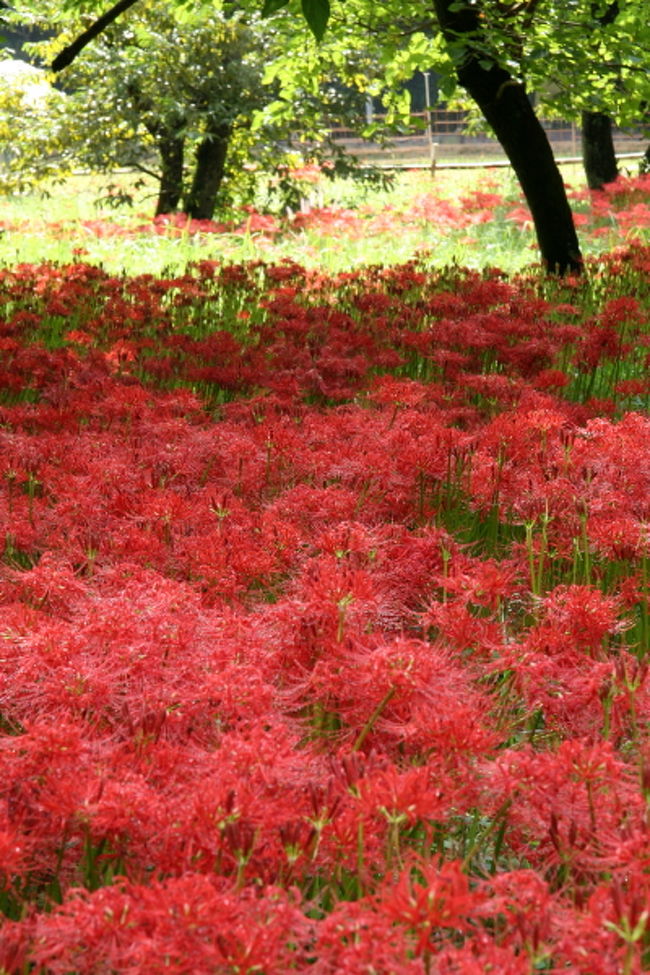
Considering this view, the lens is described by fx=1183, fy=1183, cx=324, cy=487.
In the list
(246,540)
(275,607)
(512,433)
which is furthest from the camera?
(512,433)

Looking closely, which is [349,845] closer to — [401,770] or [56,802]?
[401,770]

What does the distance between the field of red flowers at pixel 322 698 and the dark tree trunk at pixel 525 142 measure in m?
5.72

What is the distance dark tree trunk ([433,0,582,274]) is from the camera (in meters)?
9.00

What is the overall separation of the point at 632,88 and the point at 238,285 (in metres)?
3.22

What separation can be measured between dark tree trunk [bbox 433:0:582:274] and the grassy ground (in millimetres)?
1144

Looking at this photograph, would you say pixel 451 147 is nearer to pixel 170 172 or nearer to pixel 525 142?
pixel 170 172

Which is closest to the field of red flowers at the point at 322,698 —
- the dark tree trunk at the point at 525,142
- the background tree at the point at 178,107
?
the dark tree trunk at the point at 525,142

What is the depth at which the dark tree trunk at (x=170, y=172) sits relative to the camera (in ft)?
50.9

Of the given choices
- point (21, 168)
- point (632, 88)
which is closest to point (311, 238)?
point (21, 168)

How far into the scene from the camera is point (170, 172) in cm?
1577

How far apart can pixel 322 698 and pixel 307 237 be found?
13.3 metres

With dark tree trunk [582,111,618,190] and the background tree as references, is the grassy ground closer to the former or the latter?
the background tree

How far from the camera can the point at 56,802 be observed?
1.47 m

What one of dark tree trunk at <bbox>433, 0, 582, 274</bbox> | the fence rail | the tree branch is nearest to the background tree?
dark tree trunk at <bbox>433, 0, 582, 274</bbox>
